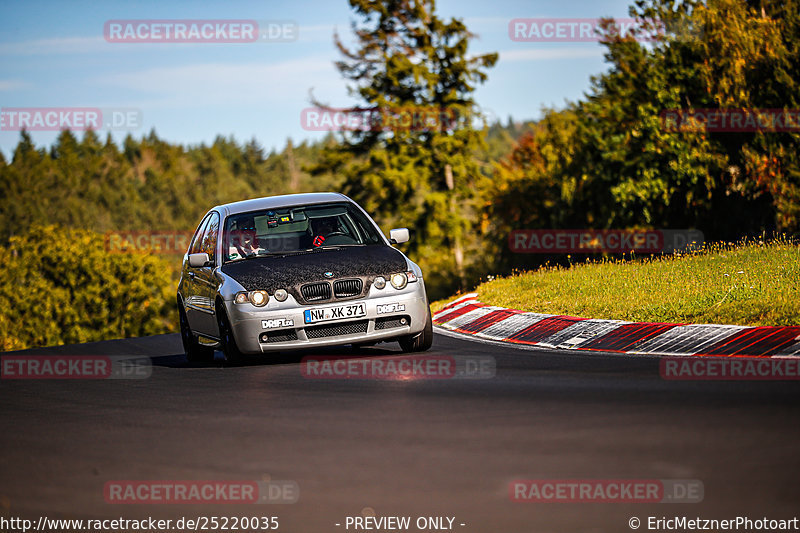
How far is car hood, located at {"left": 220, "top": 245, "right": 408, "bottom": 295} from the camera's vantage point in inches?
422

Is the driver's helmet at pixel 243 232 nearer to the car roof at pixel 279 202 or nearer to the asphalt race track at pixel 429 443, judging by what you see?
the car roof at pixel 279 202

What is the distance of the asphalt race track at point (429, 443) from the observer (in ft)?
16.7

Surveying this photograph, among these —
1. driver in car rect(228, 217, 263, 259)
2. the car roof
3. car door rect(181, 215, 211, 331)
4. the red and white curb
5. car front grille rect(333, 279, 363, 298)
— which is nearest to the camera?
the red and white curb

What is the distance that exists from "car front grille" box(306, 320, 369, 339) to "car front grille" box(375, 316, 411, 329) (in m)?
0.15

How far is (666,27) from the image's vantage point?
4281cm

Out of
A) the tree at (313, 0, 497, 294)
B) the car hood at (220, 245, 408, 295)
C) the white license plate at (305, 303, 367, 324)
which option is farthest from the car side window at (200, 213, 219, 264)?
the tree at (313, 0, 497, 294)

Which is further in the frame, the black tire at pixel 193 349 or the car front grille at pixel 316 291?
the black tire at pixel 193 349

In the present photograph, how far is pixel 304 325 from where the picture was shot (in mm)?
10594

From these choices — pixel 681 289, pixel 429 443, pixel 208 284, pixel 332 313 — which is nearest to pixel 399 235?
pixel 332 313

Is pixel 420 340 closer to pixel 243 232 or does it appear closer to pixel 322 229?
pixel 322 229

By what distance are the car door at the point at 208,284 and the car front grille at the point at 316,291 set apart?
1280 mm

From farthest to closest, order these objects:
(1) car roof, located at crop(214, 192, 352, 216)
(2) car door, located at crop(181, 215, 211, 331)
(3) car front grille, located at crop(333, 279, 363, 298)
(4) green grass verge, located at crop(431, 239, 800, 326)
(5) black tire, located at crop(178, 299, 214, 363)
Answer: (5) black tire, located at crop(178, 299, 214, 363), (2) car door, located at crop(181, 215, 211, 331), (1) car roof, located at crop(214, 192, 352, 216), (4) green grass verge, located at crop(431, 239, 800, 326), (3) car front grille, located at crop(333, 279, 363, 298)

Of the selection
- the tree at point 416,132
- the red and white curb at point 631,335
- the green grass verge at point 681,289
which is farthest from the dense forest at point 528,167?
the red and white curb at point 631,335

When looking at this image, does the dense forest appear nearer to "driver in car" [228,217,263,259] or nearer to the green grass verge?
the green grass verge
